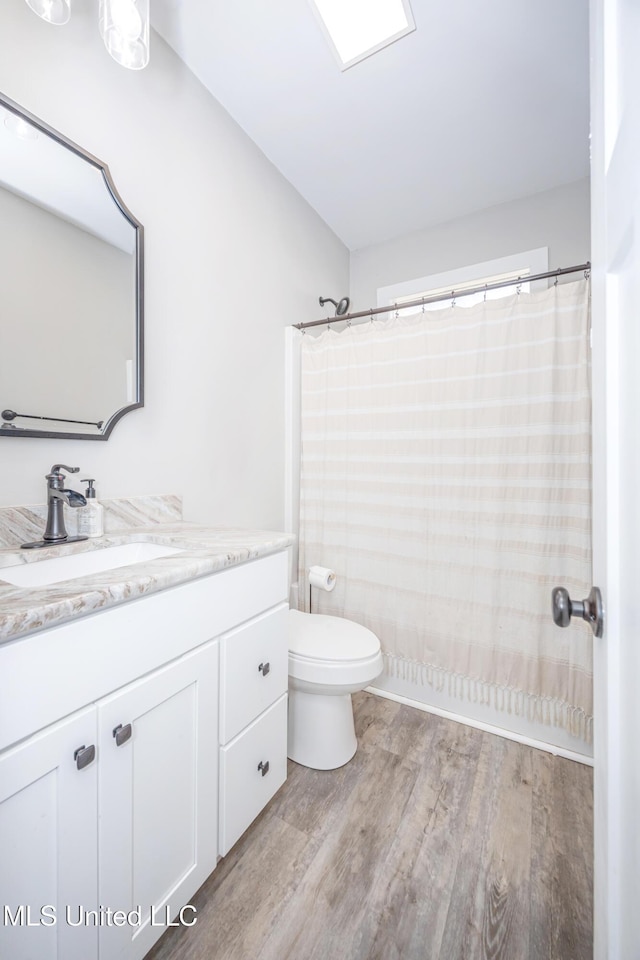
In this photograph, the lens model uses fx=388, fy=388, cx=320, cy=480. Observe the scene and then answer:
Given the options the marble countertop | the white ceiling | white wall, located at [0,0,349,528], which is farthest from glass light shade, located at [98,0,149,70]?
the marble countertop

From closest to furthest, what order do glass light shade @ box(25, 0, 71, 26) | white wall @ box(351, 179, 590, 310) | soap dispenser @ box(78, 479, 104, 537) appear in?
1. glass light shade @ box(25, 0, 71, 26)
2. soap dispenser @ box(78, 479, 104, 537)
3. white wall @ box(351, 179, 590, 310)

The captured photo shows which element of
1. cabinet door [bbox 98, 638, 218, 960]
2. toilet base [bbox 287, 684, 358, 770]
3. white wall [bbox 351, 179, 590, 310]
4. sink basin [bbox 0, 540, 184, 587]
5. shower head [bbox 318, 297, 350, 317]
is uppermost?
white wall [bbox 351, 179, 590, 310]

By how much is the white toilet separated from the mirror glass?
3.34 feet

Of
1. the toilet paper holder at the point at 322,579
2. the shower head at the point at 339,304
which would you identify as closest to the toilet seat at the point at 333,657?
the toilet paper holder at the point at 322,579

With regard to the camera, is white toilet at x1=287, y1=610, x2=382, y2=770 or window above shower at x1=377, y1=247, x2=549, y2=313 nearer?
white toilet at x1=287, y1=610, x2=382, y2=770

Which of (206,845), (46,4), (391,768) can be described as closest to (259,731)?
(206,845)

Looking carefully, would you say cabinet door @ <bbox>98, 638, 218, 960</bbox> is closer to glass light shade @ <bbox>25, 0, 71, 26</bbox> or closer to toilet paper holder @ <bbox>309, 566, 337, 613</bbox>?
toilet paper holder @ <bbox>309, 566, 337, 613</bbox>

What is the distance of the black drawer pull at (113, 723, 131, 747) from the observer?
0.71 m

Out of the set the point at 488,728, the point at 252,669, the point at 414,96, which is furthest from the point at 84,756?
the point at 414,96

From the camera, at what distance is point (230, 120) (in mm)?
1678

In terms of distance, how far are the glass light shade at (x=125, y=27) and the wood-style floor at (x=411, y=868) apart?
2.19 m

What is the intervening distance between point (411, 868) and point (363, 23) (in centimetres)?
264

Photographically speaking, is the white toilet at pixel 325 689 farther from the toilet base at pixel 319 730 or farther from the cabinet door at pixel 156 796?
the cabinet door at pixel 156 796

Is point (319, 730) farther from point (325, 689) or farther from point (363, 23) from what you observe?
point (363, 23)
